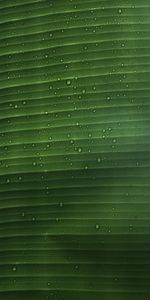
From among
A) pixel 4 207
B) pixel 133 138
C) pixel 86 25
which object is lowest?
pixel 4 207

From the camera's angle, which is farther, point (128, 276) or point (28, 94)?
point (28, 94)

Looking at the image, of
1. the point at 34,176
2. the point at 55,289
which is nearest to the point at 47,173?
the point at 34,176

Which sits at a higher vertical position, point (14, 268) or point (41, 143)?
point (41, 143)


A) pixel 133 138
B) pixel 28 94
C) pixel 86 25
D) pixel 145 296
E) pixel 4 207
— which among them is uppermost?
pixel 86 25

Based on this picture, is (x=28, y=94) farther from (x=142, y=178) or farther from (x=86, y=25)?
(x=142, y=178)

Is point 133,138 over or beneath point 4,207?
→ over

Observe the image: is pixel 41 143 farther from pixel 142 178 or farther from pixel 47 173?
pixel 142 178

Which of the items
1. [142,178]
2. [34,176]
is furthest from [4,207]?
[142,178]
